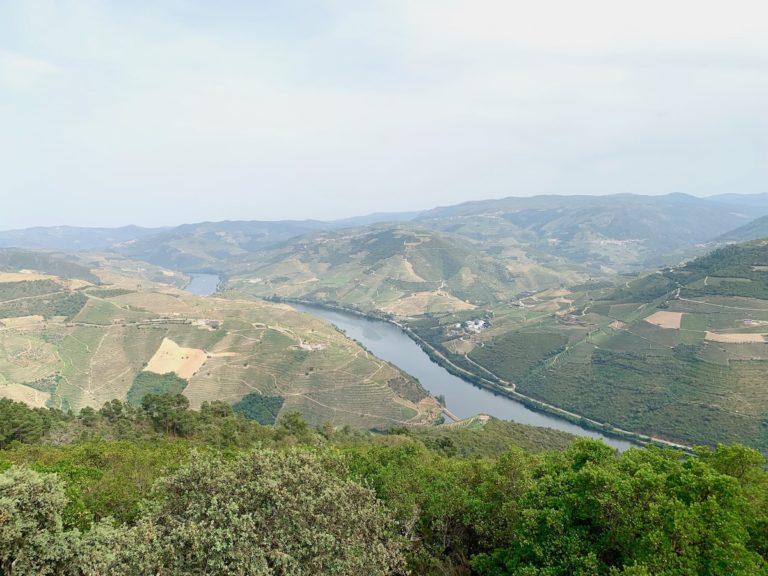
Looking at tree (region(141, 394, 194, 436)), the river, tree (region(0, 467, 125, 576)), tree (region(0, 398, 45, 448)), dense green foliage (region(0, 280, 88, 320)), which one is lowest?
the river

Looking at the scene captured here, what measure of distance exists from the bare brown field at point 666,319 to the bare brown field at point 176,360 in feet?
411

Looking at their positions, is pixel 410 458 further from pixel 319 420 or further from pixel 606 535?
pixel 319 420

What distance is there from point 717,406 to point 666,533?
96527mm

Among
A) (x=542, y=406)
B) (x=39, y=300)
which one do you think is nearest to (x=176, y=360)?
(x=39, y=300)

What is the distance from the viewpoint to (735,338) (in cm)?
10525

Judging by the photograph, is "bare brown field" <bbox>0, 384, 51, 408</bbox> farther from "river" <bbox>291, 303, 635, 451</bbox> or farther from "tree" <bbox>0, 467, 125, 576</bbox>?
"tree" <bbox>0, 467, 125, 576</bbox>

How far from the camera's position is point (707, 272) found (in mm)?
149000

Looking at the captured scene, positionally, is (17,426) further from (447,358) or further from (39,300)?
(39,300)

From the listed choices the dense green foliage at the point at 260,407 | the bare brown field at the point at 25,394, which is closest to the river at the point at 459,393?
the dense green foliage at the point at 260,407

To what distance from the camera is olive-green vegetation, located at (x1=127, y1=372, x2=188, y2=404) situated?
10450 centimetres

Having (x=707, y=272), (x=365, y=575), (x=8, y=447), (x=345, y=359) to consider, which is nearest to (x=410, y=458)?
(x=365, y=575)

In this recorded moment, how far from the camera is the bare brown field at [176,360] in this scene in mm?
113312

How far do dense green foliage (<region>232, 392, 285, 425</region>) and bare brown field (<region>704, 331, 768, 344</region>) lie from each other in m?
105

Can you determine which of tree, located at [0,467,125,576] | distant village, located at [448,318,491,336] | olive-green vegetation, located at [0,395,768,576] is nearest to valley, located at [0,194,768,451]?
distant village, located at [448,318,491,336]
